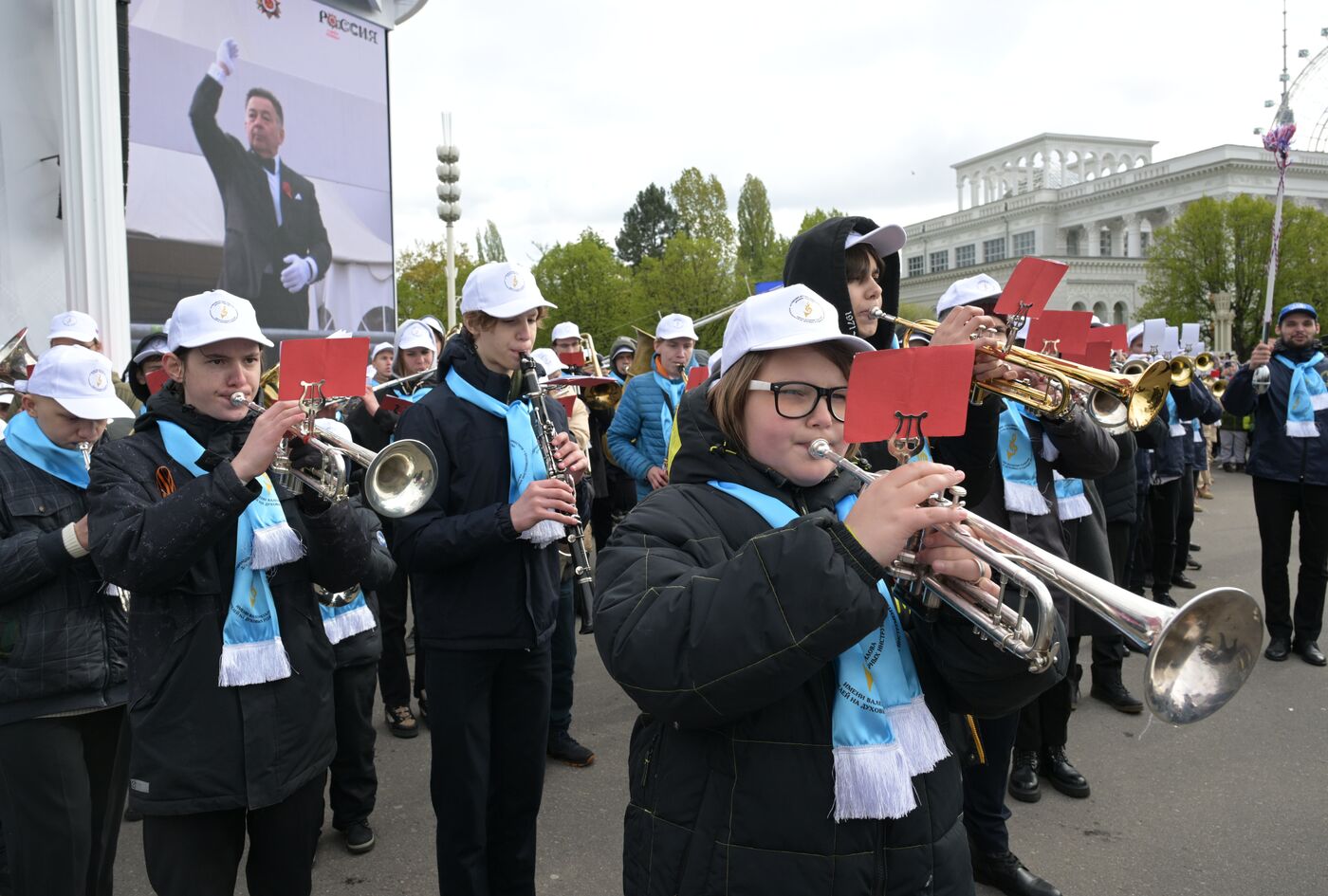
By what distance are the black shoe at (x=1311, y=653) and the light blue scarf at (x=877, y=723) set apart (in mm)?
6735

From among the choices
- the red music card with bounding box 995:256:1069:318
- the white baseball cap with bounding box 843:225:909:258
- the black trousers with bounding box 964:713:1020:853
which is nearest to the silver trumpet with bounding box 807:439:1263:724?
the white baseball cap with bounding box 843:225:909:258

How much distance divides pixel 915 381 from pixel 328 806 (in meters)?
4.68

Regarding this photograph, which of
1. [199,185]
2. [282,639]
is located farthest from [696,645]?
Result: [199,185]

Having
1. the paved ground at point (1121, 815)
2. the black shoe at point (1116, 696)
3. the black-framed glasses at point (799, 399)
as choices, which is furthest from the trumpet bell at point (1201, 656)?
the black shoe at point (1116, 696)

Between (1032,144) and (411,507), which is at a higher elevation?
(1032,144)

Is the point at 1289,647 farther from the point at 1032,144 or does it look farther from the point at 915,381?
the point at 1032,144

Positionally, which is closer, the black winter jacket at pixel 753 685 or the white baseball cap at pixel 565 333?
the black winter jacket at pixel 753 685

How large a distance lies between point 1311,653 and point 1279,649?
0.21 meters

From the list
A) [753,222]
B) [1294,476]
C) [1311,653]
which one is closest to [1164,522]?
[1294,476]

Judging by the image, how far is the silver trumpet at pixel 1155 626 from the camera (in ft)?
5.30

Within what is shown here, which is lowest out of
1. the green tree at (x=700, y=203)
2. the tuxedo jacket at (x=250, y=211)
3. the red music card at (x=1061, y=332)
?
the red music card at (x=1061, y=332)

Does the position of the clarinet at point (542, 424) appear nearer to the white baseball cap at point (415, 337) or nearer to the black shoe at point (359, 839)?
the black shoe at point (359, 839)

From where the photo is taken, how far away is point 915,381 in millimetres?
1676

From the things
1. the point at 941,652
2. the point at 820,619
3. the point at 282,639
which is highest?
the point at 820,619
